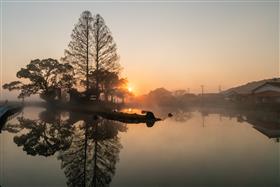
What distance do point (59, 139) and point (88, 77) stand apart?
28819 millimetres

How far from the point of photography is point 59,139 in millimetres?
17031

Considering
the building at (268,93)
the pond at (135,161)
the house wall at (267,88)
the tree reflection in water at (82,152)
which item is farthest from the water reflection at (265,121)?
the house wall at (267,88)

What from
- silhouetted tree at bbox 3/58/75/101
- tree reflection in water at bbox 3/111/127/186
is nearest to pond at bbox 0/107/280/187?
tree reflection in water at bbox 3/111/127/186

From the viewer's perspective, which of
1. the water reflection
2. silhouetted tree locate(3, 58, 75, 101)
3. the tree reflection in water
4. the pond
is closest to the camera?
the pond

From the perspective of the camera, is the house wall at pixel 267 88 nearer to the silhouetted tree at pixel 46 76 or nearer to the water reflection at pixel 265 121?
the water reflection at pixel 265 121

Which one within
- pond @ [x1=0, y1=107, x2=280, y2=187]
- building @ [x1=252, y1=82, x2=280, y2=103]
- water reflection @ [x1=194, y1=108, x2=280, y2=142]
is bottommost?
pond @ [x1=0, y1=107, x2=280, y2=187]

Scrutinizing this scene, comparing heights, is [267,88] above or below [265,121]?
above

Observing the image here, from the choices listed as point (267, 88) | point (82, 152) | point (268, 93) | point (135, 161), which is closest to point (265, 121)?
point (135, 161)

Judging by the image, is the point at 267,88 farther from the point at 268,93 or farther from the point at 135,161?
the point at 135,161

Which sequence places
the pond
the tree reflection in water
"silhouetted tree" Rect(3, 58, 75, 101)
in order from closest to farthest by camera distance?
the pond, the tree reflection in water, "silhouetted tree" Rect(3, 58, 75, 101)

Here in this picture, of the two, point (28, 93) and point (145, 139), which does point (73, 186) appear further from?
point (28, 93)

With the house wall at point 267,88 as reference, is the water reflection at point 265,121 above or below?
below

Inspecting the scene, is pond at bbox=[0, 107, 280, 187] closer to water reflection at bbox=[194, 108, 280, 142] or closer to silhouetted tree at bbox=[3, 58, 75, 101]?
water reflection at bbox=[194, 108, 280, 142]

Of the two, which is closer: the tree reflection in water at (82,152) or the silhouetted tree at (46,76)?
the tree reflection in water at (82,152)
